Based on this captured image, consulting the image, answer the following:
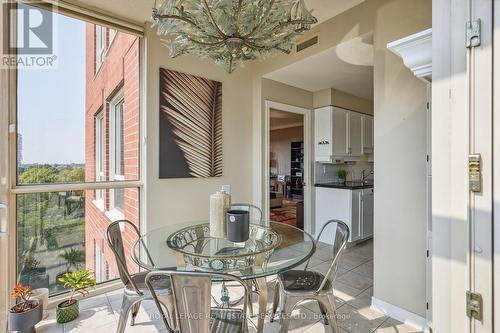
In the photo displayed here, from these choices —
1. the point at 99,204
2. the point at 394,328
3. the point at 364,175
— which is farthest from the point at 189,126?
the point at 364,175

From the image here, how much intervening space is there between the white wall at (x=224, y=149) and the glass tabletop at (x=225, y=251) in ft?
2.25

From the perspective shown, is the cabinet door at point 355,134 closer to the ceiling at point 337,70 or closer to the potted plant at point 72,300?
the ceiling at point 337,70

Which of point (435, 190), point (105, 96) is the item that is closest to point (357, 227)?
point (435, 190)

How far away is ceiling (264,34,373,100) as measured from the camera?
2756 mm

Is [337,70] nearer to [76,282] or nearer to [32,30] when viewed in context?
[32,30]

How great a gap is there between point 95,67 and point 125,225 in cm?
174

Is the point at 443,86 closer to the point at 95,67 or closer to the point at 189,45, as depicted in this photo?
the point at 189,45

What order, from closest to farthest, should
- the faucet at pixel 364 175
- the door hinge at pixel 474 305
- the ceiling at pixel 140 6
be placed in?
1. the door hinge at pixel 474 305
2. the ceiling at pixel 140 6
3. the faucet at pixel 364 175

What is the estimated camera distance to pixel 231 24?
4.64ft

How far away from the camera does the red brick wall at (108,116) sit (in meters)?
2.56

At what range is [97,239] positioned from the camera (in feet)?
8.64

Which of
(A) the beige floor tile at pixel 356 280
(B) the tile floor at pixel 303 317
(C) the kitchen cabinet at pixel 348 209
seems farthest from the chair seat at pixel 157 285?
(C) the kitchen cabinet at pixel 348 209

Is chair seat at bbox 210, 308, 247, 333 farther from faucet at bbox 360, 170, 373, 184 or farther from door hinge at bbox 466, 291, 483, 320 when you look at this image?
faucet at bbox 360, 170, 373, 184

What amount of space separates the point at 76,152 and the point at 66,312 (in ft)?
4.64
